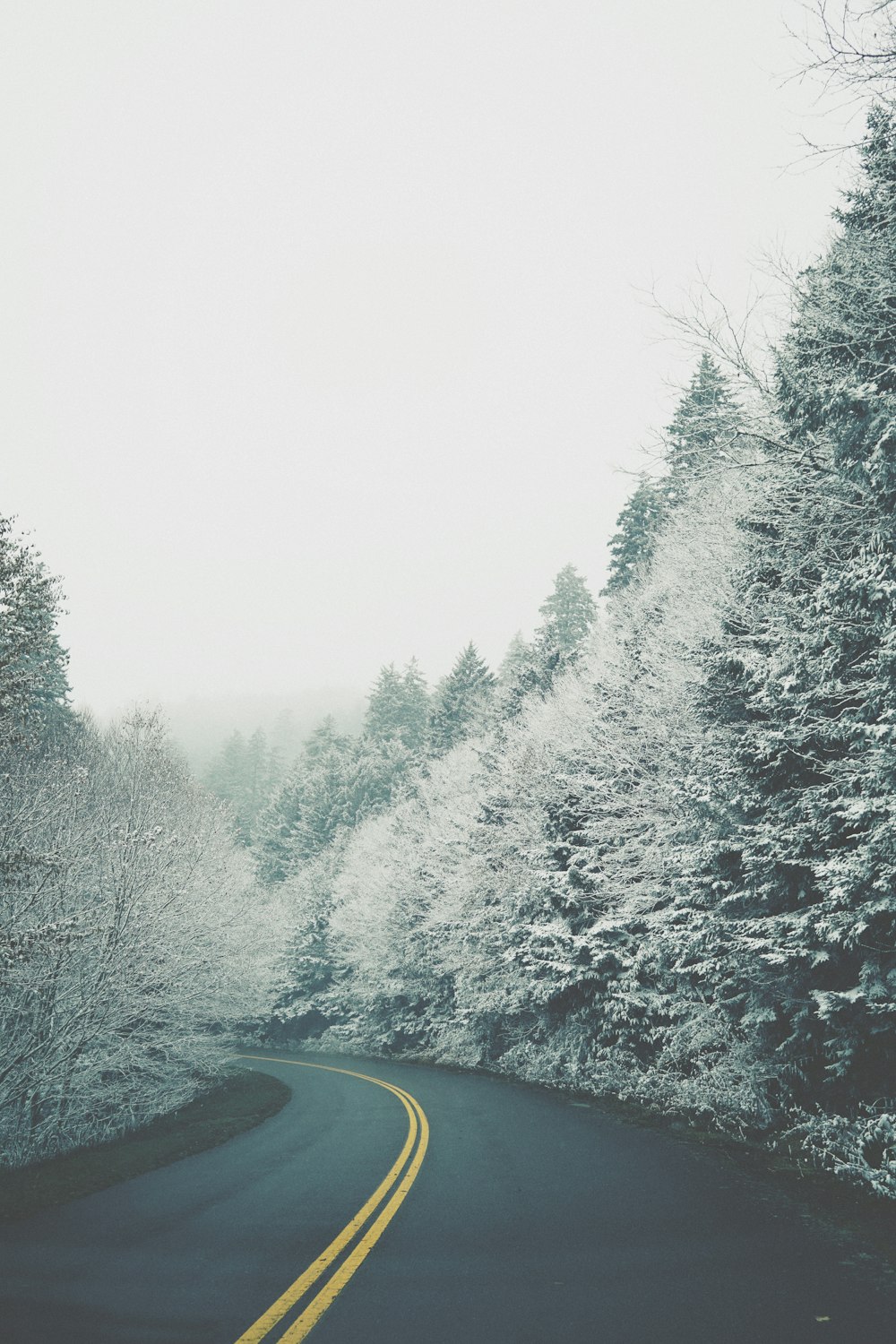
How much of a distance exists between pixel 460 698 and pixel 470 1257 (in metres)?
46.1

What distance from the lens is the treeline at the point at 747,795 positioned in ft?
27.0

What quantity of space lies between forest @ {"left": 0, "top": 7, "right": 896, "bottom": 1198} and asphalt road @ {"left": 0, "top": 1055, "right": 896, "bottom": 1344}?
1936 mm

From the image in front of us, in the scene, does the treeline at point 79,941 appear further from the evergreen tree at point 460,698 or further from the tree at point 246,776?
the tree at point 246,776

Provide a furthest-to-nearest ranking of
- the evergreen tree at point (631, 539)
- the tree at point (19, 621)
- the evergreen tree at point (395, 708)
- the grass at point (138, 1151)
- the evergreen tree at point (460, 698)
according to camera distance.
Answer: the evergreen tree at point (395, 708), the evergreen tree at point (460, 698), the evergreen tree at point (631, 539), the tree at point (19, 621), the grass at point (138, 1151)

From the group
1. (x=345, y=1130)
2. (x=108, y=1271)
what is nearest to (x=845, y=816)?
Result: (x=108, y=1271)

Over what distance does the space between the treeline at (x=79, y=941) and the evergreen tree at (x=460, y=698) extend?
82.3 ft

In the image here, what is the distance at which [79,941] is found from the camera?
13.9m

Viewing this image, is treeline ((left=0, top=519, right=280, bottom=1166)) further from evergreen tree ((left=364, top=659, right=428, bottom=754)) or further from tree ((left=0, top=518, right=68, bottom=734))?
evergreen tree ((left=364, top=659, right=428, bottom=754))

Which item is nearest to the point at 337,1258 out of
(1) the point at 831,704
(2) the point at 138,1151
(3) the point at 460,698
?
(1) the point at 831,704

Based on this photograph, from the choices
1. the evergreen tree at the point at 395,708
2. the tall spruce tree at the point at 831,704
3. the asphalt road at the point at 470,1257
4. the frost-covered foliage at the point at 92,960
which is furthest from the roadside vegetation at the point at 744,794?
the evergreen tree at the point at 395,708

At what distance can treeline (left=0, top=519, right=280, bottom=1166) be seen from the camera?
40.4ft

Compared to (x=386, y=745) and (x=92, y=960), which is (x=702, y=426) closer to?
(x=92, y=960)

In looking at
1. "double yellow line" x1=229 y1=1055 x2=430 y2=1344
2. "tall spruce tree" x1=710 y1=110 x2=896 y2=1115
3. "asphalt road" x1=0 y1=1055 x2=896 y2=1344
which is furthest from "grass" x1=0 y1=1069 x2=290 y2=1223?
"tall spruce tree" x1=710 y1=110 x2=896 y2=1115

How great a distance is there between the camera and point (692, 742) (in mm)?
14688
